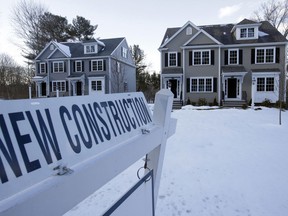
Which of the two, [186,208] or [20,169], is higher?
[20,169]

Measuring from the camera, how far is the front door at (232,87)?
2208 cm

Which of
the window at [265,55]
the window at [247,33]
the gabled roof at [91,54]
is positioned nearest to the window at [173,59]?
the window at [247,33]

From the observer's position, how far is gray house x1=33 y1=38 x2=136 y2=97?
28.4 metres

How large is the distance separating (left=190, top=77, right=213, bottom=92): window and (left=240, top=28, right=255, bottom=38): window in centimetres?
514

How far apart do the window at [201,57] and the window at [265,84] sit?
4.98 meters

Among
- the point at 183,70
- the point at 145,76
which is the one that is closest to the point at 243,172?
the point at 183,70

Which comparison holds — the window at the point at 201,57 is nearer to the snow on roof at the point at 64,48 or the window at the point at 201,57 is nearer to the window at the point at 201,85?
the window at the point at 201,85

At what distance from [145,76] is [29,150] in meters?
41.1

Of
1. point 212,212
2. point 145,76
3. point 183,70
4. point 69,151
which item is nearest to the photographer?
point 69,151

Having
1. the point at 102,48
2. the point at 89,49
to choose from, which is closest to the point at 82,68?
the point at 89,49

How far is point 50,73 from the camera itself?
3050 cm

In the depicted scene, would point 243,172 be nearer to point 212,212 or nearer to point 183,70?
point 212,212

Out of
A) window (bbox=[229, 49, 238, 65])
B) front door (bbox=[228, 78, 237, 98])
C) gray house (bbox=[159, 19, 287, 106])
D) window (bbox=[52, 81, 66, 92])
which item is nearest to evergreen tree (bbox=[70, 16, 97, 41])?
window (bbox=[52, 81, 66, 92])

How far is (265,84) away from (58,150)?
906 inches
